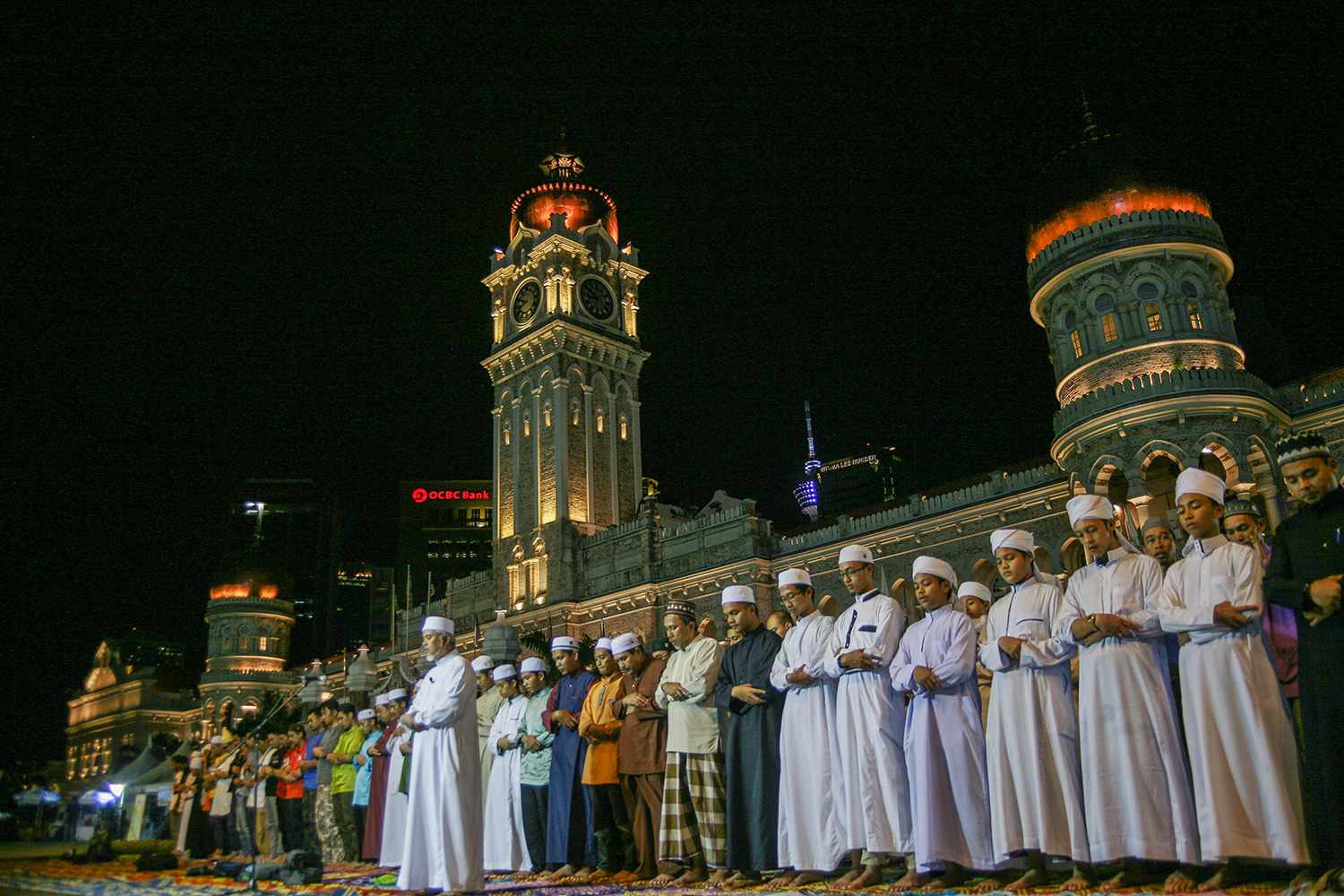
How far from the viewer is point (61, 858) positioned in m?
16.4

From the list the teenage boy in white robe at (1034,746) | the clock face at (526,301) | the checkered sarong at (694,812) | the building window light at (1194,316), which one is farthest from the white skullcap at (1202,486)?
the clock face at (526,301)

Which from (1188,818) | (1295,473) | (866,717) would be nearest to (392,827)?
(866,717)

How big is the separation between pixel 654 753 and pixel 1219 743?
4088 millimetres

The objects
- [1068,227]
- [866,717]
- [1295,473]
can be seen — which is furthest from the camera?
[1068,227]

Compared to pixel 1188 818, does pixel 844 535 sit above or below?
above

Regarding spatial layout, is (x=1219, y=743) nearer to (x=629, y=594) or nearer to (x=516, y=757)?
(x=516, y=757)

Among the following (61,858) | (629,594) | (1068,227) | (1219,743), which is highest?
(1068,227)

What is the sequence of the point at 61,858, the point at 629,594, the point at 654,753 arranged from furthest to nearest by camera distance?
the point at 629,594, the point at 61,858, the point at 654,753

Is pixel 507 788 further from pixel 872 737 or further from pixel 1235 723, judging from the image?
pixel 1235 723

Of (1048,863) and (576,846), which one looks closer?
(1048,863)

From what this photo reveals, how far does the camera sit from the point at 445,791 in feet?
23.7

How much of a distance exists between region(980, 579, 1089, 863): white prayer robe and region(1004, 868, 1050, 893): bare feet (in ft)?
0.47

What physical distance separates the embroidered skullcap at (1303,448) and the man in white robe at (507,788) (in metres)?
6.52

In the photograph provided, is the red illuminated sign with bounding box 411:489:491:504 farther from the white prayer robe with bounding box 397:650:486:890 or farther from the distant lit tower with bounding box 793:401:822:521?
the white prayer robe with bounding box 397:650:486:890
